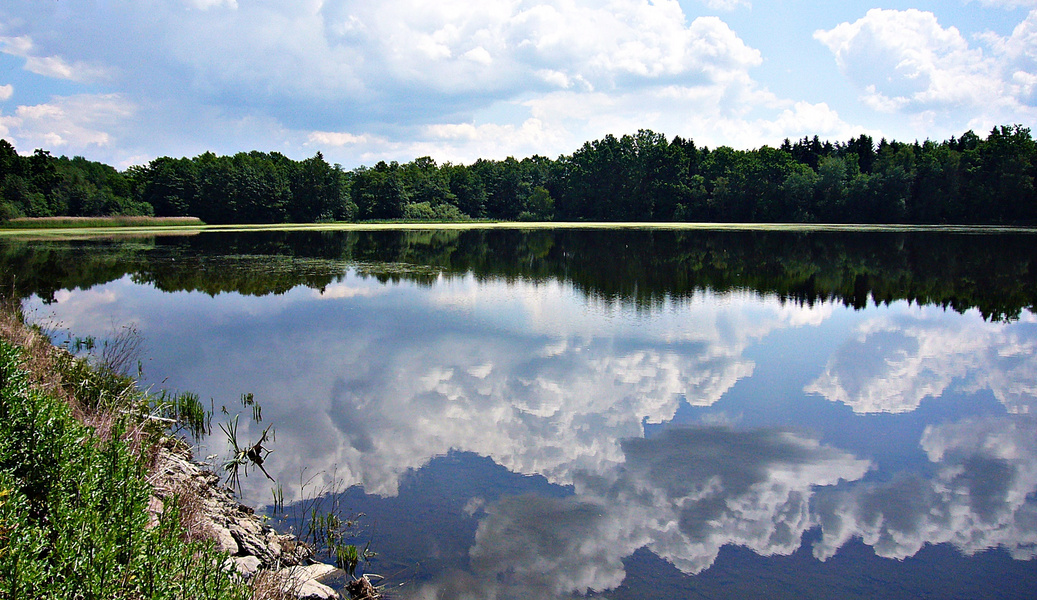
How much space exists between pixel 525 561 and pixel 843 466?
427 cm

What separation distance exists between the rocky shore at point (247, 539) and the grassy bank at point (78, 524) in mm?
193

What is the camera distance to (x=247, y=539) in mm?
5230

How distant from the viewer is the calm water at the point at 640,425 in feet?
17.8

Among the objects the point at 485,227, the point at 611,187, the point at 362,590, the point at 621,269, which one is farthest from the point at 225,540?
the point at 611,187

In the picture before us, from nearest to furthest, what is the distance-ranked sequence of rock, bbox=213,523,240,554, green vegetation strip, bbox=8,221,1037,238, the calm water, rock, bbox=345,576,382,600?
rock, bbox=345,576,382,600
rock, bbox=213,523,240,554
the calm water
green vegetation strip, bbox=8,221,1037,238

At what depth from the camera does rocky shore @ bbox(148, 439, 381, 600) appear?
4531 millimetres

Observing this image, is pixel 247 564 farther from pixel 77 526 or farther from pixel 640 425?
pixel 640 425

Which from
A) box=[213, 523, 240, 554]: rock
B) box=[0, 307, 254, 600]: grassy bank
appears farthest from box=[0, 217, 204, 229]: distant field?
box=[213, 523, 240, 554]: rock

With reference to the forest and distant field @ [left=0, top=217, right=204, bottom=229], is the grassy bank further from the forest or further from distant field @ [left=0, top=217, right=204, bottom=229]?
the forest

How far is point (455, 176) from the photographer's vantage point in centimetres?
10588

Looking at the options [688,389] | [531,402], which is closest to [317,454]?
[531,402]

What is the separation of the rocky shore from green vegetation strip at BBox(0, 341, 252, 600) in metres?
0.29

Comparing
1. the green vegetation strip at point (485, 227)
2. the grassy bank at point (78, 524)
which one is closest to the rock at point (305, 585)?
the grassy bank at point (78, 524)

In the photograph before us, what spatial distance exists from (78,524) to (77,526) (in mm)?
12
